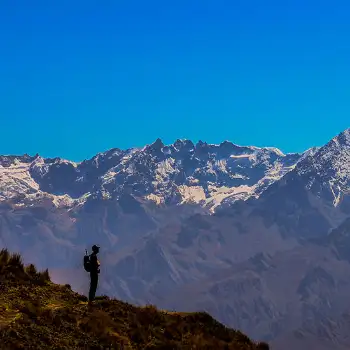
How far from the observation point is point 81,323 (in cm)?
2639

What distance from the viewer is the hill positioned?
24.5m

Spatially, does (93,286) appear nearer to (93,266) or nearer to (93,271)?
(93,271)

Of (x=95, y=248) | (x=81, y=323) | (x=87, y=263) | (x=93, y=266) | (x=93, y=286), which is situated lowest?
(x=81, y=323)

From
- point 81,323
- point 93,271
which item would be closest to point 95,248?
point 93,271

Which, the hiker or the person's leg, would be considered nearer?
the person's leg

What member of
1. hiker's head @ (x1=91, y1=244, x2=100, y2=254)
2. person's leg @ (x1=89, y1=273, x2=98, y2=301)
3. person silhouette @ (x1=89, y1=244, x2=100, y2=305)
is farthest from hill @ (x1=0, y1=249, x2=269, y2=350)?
hiker's head @ (x1=91, y1=244, x2=100, y2=254)

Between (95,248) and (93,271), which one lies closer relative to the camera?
(95,248)

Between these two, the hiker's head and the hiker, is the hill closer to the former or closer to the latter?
the hiker

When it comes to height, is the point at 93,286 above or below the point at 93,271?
below

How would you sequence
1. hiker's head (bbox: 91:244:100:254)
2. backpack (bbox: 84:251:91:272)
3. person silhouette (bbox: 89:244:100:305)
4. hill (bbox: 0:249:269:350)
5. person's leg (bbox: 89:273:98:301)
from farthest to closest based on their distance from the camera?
1. backpack (bbox: 84:251:91:272)
2. person silhouette (bbox: 89:244:100:305)
3. person's leg (bbox: 89:273:98:301)
4. hiker's head (bbox: 91:244:100:254)
5. hill (bbox: 0:249:269:350)

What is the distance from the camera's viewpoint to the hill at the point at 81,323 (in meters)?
24.5

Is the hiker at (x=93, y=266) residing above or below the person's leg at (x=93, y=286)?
above

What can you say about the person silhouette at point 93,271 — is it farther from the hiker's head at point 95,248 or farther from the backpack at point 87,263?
the backpack at point 87,263

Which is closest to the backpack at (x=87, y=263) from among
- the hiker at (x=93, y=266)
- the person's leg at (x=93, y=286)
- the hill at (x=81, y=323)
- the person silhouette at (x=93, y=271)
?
the hiker at (x=93, y=266)
